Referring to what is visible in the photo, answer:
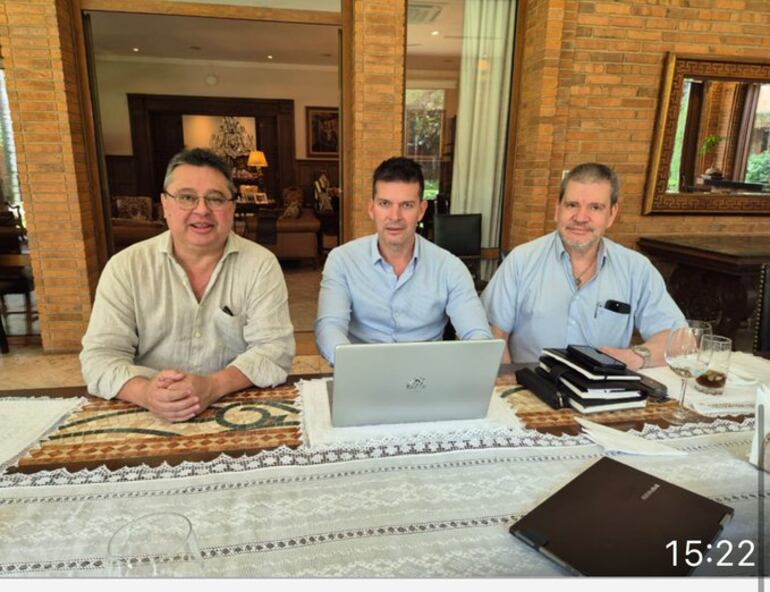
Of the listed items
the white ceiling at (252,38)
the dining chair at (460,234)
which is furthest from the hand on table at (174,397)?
the white ceiling at (252,38)

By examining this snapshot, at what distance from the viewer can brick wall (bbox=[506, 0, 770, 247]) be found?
11.4 ft

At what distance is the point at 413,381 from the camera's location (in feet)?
3.32

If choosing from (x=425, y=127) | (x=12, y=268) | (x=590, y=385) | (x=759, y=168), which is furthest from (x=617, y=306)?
(x=12, y=268)

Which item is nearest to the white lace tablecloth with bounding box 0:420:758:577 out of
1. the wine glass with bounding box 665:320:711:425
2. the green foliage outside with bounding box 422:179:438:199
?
the wine glass with bounding box 665:320:711:425

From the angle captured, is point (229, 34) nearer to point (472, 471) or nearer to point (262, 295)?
point (262, 295)

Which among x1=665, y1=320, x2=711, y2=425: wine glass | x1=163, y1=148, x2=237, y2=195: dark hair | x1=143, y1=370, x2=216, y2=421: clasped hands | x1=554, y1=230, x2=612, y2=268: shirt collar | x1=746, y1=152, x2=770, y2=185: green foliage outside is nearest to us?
x1=143, y1=370, x2=216, y2=421: clasped hands

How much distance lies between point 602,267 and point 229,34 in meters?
Result: 6.20

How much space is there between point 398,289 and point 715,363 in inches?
38.1

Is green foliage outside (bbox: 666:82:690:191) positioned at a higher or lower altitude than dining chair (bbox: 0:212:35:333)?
higher

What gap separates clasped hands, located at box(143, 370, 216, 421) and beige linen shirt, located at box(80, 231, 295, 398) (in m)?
0.24

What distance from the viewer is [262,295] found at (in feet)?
4.98

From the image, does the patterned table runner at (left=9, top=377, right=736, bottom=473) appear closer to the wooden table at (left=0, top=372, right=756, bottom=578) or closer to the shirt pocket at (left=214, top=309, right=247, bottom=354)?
the wooden table at (left=0, top=372, right=756, bottom=578)

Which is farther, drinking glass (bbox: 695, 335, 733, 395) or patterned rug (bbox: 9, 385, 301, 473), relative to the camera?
drinking glass (bbox: 695, 335, 733, 395)

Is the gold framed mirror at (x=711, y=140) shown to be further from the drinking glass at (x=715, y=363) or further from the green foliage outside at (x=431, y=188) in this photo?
the drinking glass at (x=715, y=363)
